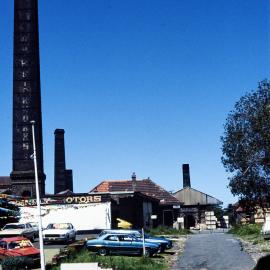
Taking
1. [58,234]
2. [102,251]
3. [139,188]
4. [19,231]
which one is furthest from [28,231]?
[139,188]

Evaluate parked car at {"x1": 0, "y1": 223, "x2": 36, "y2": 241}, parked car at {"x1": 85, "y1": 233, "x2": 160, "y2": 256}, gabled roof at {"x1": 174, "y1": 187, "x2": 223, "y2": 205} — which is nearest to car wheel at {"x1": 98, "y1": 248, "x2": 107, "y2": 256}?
parked car at {"x1": 85, "y1": 233, "x2": 160, "y2": 256}

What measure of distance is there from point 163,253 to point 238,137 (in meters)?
11.2

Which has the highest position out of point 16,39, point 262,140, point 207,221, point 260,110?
point 16,39

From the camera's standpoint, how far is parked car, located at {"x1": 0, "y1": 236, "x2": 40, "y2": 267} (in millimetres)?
23891

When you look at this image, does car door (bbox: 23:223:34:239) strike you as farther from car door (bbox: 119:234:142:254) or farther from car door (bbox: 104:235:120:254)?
car door (bbox: 119:234:142:254)

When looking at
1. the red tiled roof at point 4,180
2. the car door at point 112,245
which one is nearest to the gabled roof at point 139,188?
the red tiled roof at point 4,180

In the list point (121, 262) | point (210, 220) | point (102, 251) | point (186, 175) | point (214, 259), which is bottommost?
point (210, 220)

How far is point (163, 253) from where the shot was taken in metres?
30.3

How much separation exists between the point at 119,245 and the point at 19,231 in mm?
8734

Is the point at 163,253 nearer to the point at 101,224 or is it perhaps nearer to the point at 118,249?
the point at 118,249

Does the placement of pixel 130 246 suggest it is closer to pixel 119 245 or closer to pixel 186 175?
pixel 119 245

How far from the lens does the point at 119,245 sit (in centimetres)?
2769

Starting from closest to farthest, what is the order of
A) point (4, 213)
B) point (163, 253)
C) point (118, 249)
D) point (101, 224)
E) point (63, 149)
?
1. point (4, 213)
2. point (118, 249)
3. point (163, 253)
4. point (101, 224)
5. point (63, 149)

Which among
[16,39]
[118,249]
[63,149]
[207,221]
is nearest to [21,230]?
[118,249]
